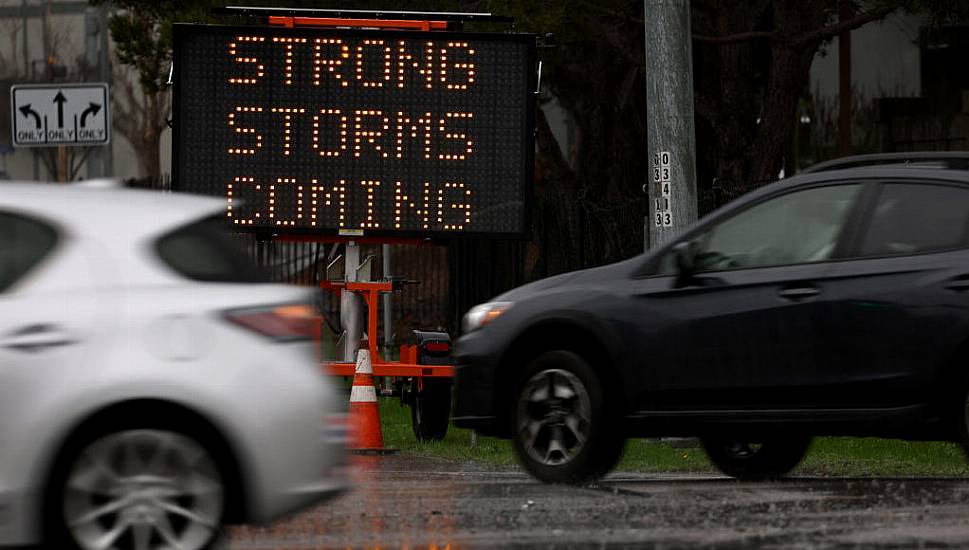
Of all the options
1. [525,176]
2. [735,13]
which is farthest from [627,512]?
[735,13]

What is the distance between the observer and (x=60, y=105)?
838 inches

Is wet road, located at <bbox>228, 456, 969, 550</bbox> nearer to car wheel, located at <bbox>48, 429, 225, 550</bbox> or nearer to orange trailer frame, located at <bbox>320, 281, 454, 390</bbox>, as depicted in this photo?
car wheel, located at <bbox>48, 429, 225, 550</bbox>

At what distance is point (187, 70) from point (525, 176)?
267 centimetres

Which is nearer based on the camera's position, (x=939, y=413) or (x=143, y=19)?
(x=939, y=413)

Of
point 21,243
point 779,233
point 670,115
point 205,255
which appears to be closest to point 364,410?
point 670,115

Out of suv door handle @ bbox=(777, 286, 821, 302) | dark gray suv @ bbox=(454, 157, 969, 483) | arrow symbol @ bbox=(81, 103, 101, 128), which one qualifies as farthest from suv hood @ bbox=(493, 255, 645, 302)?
arrow symbol @ bbox=(81, 103, 101, 128)

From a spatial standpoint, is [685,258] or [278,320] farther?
[685,258]

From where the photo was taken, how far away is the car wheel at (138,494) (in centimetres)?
746

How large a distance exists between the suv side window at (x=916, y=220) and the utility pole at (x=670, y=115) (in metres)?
5.00

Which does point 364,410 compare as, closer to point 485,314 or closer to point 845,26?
point 485,314

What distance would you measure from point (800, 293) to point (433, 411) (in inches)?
252

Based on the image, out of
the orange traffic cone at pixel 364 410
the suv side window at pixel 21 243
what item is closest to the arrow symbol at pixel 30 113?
the orange traffic cone at pixel 364 410

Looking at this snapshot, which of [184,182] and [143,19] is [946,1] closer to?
[184,182]

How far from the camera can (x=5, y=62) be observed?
55969mm
